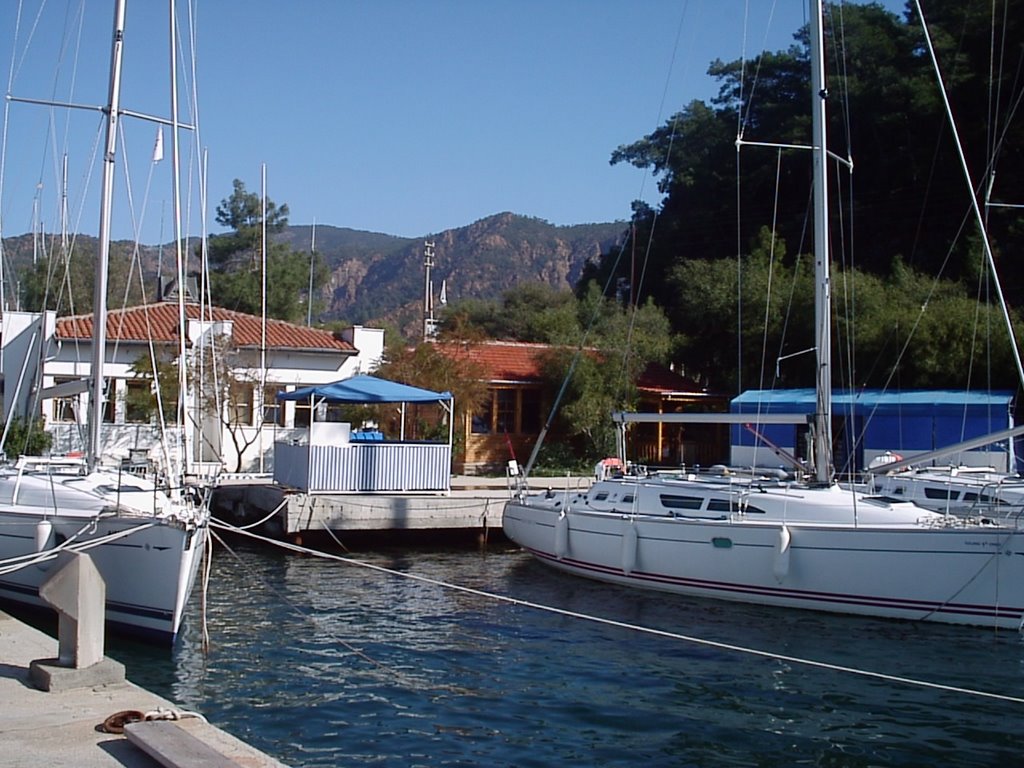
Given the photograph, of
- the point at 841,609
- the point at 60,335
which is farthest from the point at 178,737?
the point at 60,335

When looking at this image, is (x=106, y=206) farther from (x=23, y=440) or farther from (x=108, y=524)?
(x=23, y=440)

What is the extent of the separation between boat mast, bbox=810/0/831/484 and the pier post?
13938 mm

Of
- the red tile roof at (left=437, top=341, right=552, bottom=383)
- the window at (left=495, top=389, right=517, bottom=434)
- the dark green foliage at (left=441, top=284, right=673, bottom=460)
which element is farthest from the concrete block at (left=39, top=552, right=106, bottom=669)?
the window at (left=495, top=389, right=517, bottom=434)

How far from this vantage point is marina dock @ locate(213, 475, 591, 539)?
79.6ft

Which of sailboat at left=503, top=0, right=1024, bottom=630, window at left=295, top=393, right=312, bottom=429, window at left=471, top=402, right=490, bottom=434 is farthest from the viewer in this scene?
window at left=471, top=402, right=490, bottom=434

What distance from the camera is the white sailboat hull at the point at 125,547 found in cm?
1446

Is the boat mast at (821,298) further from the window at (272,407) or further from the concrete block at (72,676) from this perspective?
the window at (272,407)

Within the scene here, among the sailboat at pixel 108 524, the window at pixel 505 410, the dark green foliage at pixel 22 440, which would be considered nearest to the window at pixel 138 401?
the dark green foliage at pixel 22 440

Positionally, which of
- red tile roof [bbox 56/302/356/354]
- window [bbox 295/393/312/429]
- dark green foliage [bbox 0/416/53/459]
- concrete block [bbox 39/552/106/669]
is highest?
red tile roof [bbox 56/302/356/354]

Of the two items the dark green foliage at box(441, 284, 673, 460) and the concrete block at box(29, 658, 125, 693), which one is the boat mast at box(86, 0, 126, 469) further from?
the dark green foliage at box(441, 284, 673, 460)

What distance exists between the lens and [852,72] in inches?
2103

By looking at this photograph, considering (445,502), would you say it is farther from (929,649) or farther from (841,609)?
(929,649)

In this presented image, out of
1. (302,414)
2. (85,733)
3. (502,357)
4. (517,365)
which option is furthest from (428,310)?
(85,733)

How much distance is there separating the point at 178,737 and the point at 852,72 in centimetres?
5246
